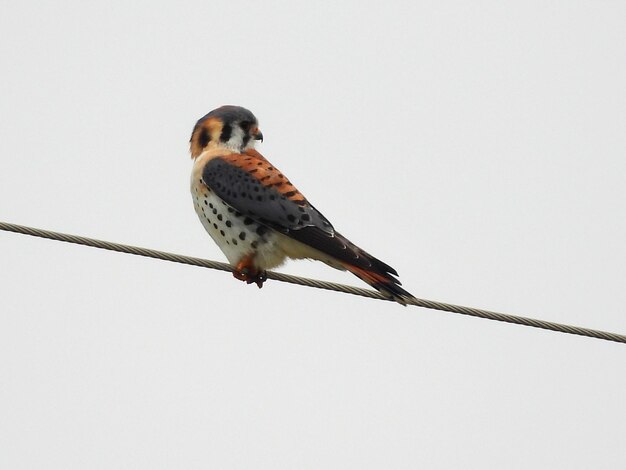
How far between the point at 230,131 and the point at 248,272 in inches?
45.9

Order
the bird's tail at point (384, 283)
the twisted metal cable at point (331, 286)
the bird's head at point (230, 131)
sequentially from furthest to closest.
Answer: the bird's head at point (230, 131), the bird's tail at point (384, 283), the twisted metal cable at point (331, 286)

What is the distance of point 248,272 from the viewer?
7273 mm

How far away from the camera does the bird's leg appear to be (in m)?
7.26

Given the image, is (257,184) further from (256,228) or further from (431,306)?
(431,306)

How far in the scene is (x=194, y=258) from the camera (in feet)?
19.9

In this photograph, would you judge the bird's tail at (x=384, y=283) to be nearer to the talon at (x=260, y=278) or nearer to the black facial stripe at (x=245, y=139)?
the talon at (x=260, y=278)

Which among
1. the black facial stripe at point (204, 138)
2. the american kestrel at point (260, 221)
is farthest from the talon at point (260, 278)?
the black facial stripe at point (204, 138)

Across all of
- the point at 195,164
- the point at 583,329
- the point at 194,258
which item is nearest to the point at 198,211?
the point at 195,164

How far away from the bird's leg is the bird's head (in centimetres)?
97

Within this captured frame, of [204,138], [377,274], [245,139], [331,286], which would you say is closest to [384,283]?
[377,274]

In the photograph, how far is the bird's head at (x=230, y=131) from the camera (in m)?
7.96

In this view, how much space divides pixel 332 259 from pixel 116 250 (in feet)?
5.22

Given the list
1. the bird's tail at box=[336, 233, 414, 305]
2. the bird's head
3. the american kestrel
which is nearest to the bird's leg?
the american kestrel

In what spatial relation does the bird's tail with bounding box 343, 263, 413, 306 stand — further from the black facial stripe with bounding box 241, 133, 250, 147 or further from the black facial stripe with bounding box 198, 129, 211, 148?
the black facial stripe with bounding box 198, 129, 211, 148
